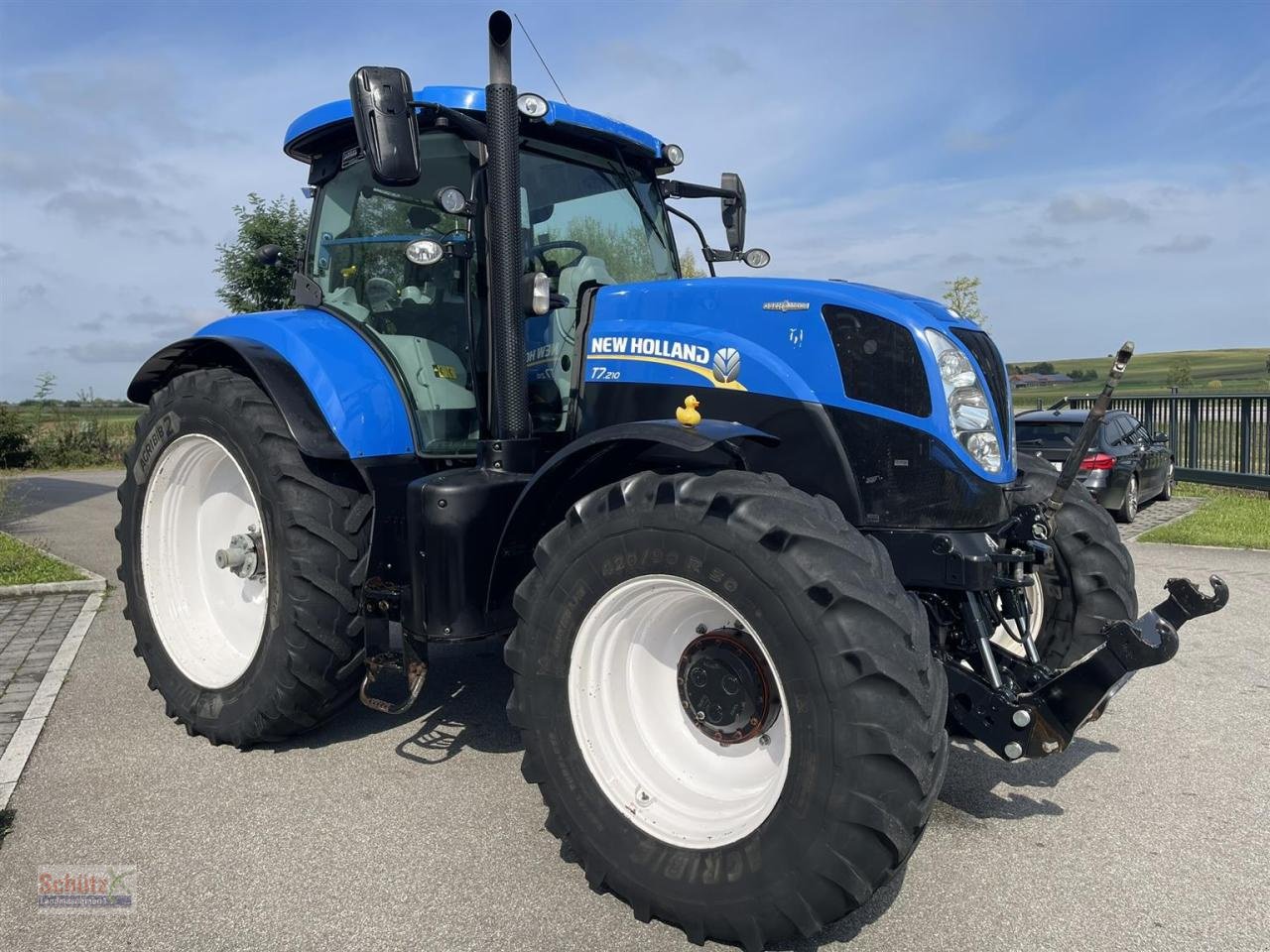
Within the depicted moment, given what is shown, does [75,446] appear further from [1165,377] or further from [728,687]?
[1165,377]

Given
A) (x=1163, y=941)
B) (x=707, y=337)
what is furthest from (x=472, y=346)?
(x=1163, y=941)

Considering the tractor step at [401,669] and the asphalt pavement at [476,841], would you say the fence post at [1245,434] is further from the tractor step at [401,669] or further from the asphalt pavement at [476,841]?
the tractor step at [401,669]

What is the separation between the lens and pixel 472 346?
394 centimetres

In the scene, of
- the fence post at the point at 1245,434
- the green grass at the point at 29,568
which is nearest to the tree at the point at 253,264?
the green grass at the point at 29,568

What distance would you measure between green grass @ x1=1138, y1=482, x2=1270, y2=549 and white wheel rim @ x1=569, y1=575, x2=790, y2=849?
860cm

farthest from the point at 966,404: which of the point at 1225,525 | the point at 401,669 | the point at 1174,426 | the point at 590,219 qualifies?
the point at 1174,426

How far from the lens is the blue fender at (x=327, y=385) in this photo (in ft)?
12.4

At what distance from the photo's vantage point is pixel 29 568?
795cm

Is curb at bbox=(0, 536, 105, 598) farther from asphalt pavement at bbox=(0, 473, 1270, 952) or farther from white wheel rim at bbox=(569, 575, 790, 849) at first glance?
white wheel rim at bbox=(569, 575, 790, 849)

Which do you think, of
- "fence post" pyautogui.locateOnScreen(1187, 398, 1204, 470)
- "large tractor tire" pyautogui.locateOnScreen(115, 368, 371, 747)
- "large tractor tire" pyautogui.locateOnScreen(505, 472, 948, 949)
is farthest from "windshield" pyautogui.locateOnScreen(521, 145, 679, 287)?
"fence post" pyautogui.locateOnScreen(1187, 398, 1204, 470)

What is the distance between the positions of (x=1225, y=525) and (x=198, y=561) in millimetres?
10742

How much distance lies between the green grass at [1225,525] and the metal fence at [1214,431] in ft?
1.39

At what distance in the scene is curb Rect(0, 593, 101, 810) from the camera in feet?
12.4

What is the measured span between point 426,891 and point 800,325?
83.6 inches
